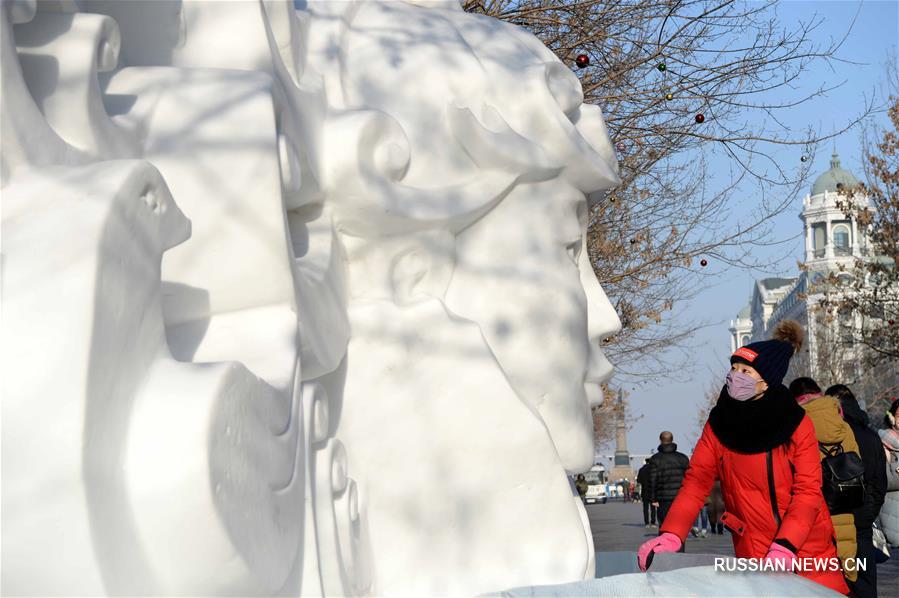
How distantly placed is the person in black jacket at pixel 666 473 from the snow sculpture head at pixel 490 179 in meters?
9.04

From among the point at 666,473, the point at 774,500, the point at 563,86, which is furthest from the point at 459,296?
the point at 666,473

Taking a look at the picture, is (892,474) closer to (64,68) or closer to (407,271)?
(407,271)

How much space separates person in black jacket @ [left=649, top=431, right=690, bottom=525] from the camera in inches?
515

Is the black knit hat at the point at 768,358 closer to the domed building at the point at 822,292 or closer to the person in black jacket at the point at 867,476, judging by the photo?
the person in black jacket at the point at 867,476

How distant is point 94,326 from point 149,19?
4.72 feet

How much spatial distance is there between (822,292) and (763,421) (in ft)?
61.3

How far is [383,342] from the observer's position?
3.85 meters

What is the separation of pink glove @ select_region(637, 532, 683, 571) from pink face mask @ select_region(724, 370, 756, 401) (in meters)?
0.54

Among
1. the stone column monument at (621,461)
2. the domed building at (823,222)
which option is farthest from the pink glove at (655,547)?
the domed building at (823,222)

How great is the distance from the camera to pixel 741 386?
4152mm

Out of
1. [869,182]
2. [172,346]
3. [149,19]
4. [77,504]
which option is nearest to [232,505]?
[77,504]

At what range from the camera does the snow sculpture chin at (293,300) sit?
2.31 meters

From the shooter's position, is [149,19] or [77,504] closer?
[77,504]

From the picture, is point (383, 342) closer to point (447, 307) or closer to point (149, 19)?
point (447, 307)
